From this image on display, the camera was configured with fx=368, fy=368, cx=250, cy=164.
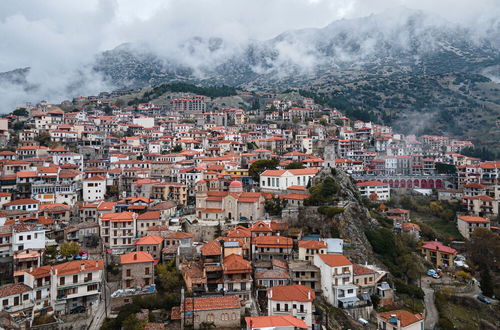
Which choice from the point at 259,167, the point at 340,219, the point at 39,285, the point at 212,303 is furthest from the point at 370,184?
the point at 39,285

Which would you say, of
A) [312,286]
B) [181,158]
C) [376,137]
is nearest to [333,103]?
[376,137]

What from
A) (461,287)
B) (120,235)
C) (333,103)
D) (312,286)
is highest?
(333,103)

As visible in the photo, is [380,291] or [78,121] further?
[78,121]

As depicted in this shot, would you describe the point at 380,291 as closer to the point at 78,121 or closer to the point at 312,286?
the point at 312,286

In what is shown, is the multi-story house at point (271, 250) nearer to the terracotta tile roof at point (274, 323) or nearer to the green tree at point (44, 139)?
the terracotta tile roof at point (274, 323)

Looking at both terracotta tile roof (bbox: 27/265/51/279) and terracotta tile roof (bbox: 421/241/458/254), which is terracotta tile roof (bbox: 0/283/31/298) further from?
terracotta tile roof (bbox: 421/241/458/254)

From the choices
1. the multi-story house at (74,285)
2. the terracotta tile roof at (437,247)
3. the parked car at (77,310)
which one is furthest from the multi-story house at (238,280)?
the terracotta tile roof at (437,247)

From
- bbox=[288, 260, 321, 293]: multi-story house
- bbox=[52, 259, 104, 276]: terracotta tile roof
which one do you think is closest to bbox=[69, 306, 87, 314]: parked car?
A: bbox=[52, 259, 104, 276]: terracotta tile roof
